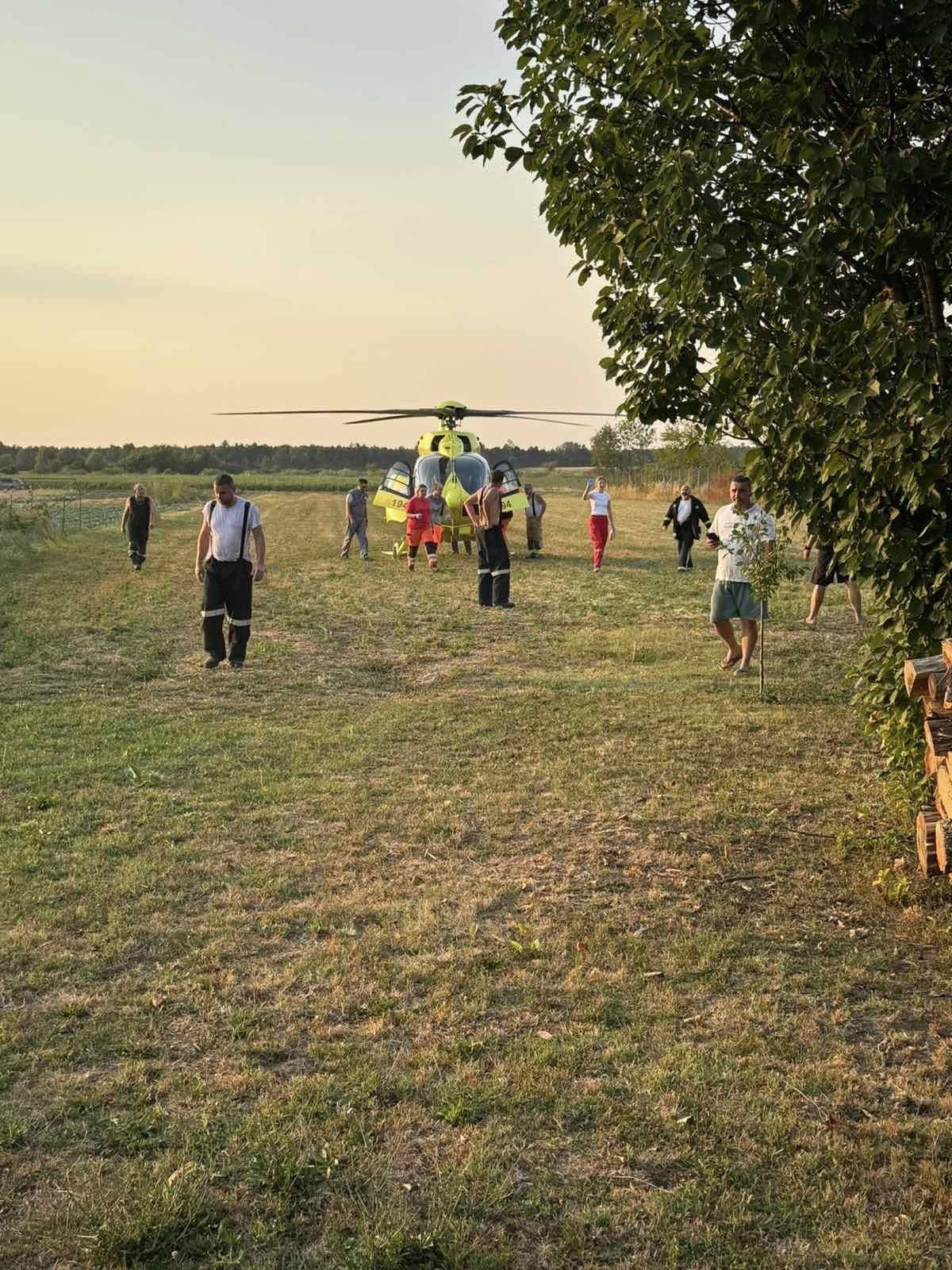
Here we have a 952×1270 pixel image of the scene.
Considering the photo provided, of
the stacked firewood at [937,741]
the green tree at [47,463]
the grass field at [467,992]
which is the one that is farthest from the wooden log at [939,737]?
the green tree at [47,463]

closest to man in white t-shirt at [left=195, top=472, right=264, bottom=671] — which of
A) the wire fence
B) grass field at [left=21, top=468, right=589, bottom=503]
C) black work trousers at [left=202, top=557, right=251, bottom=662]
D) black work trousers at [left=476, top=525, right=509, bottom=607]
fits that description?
black work trousers at [left=202, top=557, right=251, bottom=662]

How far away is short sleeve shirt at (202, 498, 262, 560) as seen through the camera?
1088 centimetres

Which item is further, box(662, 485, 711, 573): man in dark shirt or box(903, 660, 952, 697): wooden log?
box(662, 485, 711, 573): man in dark shirt

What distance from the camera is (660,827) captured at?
6527mm

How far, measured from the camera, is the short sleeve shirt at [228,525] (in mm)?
10875

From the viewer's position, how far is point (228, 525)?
35.7 ft

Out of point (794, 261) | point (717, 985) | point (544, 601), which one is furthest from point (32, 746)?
point (544, 601)

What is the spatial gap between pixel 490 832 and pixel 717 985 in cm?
222

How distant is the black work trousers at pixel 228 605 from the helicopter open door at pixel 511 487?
12029 mm

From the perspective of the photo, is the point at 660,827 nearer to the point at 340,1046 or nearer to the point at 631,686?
the point at 340,1046

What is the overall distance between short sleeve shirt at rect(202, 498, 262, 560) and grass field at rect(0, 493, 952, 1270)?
175cm

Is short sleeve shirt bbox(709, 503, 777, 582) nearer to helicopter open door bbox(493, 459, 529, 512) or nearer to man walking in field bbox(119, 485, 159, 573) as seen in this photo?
helicopter open door bbox(493, 459, 529, 512)

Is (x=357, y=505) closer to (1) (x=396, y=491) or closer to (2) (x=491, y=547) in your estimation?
(1) (x=396, y=491)

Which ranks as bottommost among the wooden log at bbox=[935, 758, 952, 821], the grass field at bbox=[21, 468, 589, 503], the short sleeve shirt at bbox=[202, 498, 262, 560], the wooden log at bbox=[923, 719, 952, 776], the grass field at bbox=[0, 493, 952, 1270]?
the grass field at bbox=[0, 493, 952, 1270]
